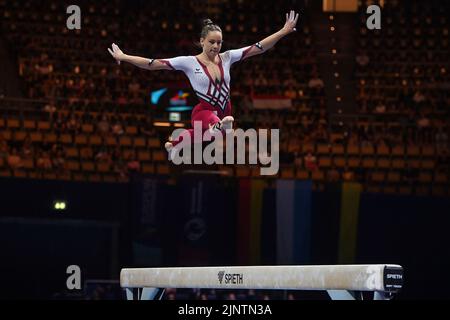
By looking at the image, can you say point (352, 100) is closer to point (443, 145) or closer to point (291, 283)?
point (443, 145)

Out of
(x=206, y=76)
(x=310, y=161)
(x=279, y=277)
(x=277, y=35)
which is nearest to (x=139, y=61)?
(x=206, y=76)

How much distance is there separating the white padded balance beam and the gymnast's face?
6.44 feet

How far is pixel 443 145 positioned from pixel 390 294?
42.6 feet

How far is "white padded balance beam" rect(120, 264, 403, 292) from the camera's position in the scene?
282 inches

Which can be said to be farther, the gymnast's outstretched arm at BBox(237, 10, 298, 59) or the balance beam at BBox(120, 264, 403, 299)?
the gymnast's outstretched arm at BBox(237, 10, 298, 59)

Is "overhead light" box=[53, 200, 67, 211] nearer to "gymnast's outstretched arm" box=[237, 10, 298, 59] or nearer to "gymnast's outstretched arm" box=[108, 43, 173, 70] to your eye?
"gymnast's outstretched arm" box=[108, 43, 173, 70]

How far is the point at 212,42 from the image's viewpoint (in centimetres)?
886

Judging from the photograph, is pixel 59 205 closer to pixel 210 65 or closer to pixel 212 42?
pixel 210 65

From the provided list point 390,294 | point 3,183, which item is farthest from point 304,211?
point 390,294

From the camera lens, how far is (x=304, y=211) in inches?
690

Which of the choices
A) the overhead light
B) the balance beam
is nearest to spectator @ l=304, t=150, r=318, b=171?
the overhead light

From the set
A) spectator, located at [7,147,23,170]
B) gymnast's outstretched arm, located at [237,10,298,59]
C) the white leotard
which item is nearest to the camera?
gymnast's outstretched arm, located at [237,10,298,59]

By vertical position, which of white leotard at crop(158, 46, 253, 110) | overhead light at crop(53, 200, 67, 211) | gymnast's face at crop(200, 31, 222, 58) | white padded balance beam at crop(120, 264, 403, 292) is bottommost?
overhead light at crop(53, 200, 67, 211)

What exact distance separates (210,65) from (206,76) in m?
0.12
